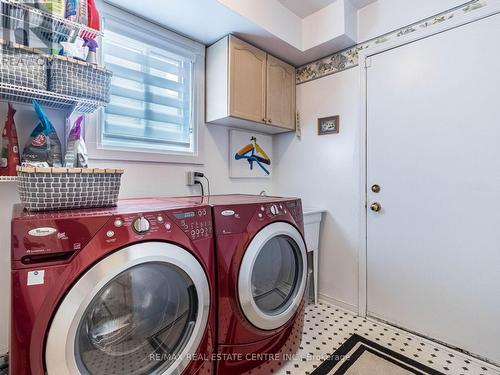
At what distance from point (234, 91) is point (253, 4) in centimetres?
58

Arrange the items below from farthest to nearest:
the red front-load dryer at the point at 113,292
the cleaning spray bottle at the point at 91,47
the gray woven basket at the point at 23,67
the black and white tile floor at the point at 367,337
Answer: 1. the black and white tile floor at the point at 367,337
2. the cleaning spray bottle at the point at 91,47
3. the gray woven basket at the point at 23,67
4. the red front-load dryer at the point at 113,292

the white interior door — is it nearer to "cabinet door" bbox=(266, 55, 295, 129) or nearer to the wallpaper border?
the wallpaper border

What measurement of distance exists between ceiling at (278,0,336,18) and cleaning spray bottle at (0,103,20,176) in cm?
190

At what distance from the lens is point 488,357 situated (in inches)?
58.2

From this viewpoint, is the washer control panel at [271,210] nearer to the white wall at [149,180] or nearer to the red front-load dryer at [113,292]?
the red front-load dryer at [113,292]

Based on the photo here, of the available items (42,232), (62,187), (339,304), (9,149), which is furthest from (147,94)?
(339,304)

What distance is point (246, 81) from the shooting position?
77.0 inches

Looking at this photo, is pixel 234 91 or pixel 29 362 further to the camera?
pixel 234 91

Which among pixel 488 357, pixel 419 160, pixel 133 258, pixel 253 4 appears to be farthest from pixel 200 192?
pixel 488 357

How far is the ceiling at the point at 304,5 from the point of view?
1.91 metres

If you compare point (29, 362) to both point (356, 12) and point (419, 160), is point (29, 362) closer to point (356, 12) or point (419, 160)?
point (419, 160)

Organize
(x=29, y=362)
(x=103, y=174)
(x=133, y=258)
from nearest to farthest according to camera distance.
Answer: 1. (x=29, y=362)
2. (x=133, y=258)
3. (x=103, y=174)

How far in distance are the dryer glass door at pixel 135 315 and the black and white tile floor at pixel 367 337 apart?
2.40 feet

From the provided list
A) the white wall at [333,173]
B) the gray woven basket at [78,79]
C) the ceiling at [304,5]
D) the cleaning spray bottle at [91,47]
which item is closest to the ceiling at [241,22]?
the ceiling at [304,5]
